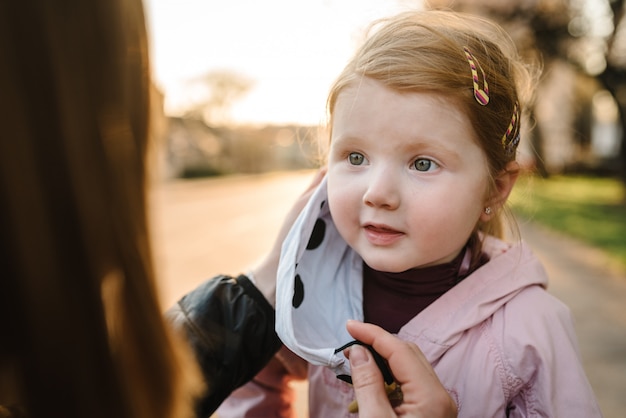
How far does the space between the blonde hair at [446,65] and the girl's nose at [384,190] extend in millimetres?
195

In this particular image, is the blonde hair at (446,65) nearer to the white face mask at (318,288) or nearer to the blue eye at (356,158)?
the blue eye at (356,158)

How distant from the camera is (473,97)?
53.4 inches

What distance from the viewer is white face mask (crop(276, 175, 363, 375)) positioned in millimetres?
1372

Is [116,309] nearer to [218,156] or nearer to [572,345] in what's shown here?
[572,345]

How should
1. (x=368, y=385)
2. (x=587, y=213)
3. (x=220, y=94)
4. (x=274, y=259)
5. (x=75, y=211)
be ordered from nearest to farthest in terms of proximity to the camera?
(x=75, y=211)
(x=368, y=385)
(x=274, y=259)
(x=587, y=213)
(x=220, y=94)

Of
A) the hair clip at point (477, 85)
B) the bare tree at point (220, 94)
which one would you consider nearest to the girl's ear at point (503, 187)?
the hair clip at point (477, 85)

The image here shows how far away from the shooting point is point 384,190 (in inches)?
50.6

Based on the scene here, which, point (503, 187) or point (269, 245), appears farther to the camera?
point (269, 245)

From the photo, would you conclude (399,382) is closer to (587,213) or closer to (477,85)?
(477,85)

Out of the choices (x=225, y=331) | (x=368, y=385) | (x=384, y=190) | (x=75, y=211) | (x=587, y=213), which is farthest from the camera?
(x=587, y=213)

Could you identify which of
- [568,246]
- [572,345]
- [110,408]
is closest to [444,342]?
[572,345]

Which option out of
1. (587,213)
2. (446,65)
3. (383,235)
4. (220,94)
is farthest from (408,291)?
(220,94)

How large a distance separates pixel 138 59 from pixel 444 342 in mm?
932

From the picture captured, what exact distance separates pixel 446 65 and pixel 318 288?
26.1 inches
